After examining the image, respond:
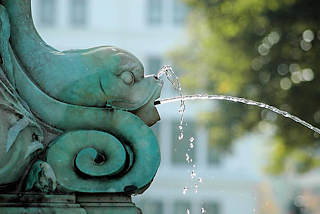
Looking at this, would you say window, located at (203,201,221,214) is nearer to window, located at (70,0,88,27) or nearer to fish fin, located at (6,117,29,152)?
window, located at (70,0,88,27)

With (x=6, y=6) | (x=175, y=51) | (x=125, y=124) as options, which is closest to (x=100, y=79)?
(x=125, y=124)

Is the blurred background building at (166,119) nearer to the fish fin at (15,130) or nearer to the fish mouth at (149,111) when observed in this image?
the fish mouth at (149,111)

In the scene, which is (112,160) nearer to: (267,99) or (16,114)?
(16,114)

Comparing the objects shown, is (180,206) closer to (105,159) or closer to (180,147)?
(180,147)

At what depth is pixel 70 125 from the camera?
12.4 feet

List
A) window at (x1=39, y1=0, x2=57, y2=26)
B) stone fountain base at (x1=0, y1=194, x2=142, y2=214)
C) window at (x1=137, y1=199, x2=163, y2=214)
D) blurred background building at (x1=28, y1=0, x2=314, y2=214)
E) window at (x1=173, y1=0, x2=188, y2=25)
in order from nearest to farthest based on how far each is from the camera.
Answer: stone fountain base at (x1=0, y1=194, x2=142, y2=214) → window at (x1=137, y1=199, x2=163, y2=214) → blurred background building at (x1=28, y1=0, x2=314, y2=214) → window at (x1=173, y1=0, x2=188, y2=25) → window at (x1=39, y1=0, x2=57, y2=26)

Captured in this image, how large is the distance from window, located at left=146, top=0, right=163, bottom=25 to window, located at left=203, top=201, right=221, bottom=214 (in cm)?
845

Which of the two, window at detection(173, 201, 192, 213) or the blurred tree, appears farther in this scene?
window at detection(173, 201, 192, 213)

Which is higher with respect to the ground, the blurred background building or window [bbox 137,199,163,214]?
the blurred background building

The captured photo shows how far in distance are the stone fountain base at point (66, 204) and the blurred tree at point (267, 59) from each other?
11212mm

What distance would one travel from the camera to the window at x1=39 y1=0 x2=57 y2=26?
104 ft

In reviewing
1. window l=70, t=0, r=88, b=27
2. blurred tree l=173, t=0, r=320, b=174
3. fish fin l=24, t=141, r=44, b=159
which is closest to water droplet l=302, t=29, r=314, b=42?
blurred tree l=173, t=0, r=320, b=174

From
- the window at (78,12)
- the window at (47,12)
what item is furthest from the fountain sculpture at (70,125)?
the window at (78,12)

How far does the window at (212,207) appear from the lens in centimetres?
3244
